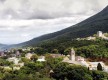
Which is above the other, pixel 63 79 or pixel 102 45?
pixel 102 45

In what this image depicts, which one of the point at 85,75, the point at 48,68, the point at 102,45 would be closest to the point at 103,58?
the point at 102,45

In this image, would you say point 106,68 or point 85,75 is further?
point 106,68

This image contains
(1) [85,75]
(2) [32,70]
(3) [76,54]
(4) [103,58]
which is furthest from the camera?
(3) [76,54]

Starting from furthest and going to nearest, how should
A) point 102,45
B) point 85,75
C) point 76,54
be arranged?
1. point 102,45
2. point 76,54
3. point 85,75

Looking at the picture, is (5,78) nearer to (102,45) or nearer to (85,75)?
(85,75)

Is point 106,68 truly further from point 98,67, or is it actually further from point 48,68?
point 48,68

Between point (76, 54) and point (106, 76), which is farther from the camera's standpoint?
point (76, 54)

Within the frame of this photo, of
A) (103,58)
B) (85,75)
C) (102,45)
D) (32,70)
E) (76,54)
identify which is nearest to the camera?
(85,75)

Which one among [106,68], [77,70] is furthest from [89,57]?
[77,70]

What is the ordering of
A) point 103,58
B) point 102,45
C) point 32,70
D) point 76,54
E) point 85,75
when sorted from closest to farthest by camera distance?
point 85,75
point 32,70
point 103,58
point 76,54
point 102,45
